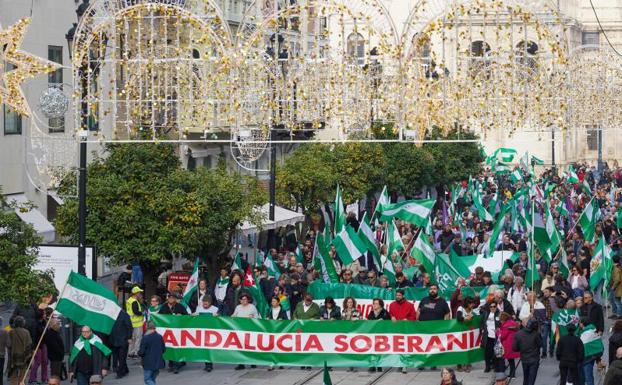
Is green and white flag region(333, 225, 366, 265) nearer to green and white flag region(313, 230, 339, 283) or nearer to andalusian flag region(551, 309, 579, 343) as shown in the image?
green and white flag region(313, 230, 339, 283)

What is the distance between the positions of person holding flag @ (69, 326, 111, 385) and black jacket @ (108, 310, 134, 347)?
2245 millimetres

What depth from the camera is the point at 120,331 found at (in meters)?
25.8

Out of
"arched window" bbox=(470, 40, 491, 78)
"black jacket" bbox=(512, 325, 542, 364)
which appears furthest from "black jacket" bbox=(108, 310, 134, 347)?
"arched window" bbox=(470, 40, 491, 78)

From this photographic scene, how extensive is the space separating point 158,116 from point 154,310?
56.3ft

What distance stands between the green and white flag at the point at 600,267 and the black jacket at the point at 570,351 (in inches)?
353

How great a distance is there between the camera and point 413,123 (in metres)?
38.8

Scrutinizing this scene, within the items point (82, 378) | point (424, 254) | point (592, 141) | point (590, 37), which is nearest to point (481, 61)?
point (424, 254)

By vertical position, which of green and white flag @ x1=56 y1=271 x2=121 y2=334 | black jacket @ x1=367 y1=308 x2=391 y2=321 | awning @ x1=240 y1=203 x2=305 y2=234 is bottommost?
black jacket @ x1=367 y1=308 x2=391 y2=321

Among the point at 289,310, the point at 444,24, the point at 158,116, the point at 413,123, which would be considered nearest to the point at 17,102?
the point at 289,310

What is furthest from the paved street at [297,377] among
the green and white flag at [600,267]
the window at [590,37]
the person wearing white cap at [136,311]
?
the window at [590,37]

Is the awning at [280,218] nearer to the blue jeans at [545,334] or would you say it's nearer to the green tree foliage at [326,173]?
the green tree foliage at [326,173]

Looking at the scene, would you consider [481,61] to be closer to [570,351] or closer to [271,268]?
[271,268]

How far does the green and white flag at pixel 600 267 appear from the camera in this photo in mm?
32688

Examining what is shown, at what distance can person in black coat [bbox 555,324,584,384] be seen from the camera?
23641 millimetres
